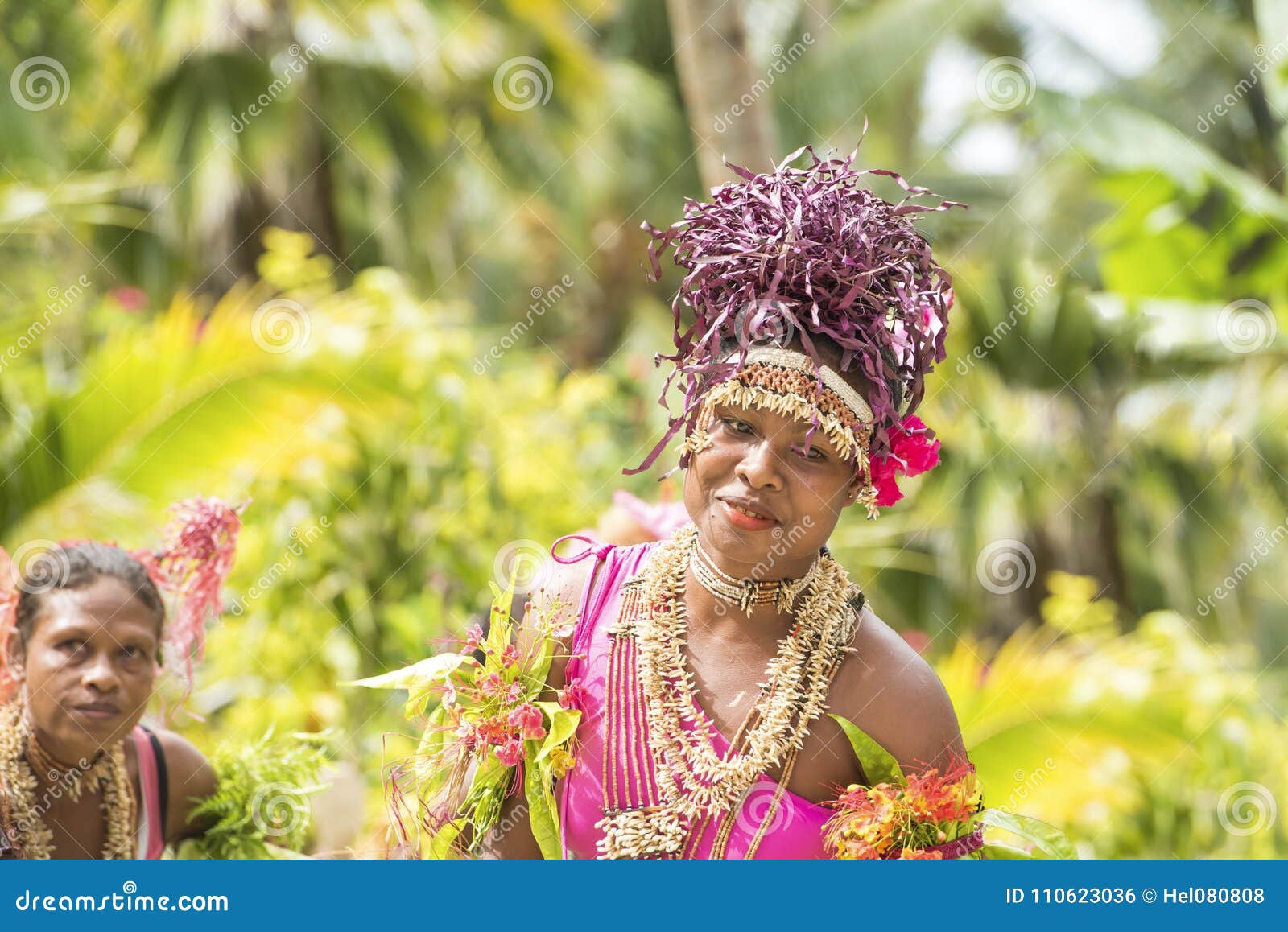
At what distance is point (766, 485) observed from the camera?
258 centimetres

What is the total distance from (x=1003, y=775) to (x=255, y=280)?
668 cm

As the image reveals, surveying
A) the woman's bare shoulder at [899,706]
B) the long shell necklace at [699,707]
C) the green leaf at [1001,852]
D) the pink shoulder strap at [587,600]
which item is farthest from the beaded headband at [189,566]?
the green leaf at [1001,852]

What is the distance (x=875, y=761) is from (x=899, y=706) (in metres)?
0.12

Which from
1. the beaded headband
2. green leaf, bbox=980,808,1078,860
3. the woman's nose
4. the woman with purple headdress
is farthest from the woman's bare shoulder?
the beaded headband

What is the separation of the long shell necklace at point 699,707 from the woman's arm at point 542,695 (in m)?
0.16

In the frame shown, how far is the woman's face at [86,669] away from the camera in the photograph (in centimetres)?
304

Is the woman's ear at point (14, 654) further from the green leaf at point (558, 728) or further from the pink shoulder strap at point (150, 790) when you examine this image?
the green leaf at point (558, 728)

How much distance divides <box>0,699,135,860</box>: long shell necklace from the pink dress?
1.12 metres

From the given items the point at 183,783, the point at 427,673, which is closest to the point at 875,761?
the point at 427,673

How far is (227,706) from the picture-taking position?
604 cm

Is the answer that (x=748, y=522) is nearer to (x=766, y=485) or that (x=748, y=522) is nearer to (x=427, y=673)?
(x=766, y=485)

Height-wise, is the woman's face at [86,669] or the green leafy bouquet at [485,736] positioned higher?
the woman's face at [86,669]

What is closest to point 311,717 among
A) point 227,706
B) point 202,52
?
point 227,706

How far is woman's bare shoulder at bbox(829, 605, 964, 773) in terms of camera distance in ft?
8.93
